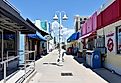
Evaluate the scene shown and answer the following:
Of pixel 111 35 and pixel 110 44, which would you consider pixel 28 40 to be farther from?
pixel 111 35

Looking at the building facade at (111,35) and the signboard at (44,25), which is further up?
the signboard at (44,25)

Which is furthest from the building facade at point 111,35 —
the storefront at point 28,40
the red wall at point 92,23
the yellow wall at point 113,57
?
the storefront at point 28,40

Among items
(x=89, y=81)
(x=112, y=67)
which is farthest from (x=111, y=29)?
(x=89, y=81)

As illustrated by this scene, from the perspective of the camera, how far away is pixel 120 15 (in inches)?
553

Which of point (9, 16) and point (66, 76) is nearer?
point (9, 16)

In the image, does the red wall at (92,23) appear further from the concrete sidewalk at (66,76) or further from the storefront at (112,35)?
the concrete sidewalk at (66,76)

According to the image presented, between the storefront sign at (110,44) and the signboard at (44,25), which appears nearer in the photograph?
the storefront sign at (110,44)

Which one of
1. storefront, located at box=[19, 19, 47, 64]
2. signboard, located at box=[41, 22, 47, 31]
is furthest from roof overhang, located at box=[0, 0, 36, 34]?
signboard, located at box=[41, 22, 47, 31]

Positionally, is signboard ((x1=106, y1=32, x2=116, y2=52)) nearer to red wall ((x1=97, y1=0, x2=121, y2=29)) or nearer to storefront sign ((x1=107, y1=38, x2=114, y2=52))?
storefront sign ((x1=107, y1=38, x2=114, y2=52))

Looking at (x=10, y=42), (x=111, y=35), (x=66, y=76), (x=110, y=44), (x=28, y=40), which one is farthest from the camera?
(x=28, y=40)

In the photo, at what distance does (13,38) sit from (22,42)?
2466mm

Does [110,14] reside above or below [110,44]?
above

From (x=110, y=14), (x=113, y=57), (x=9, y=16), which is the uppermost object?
(x=110, y=14)

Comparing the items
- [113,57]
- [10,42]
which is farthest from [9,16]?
[10,42]
